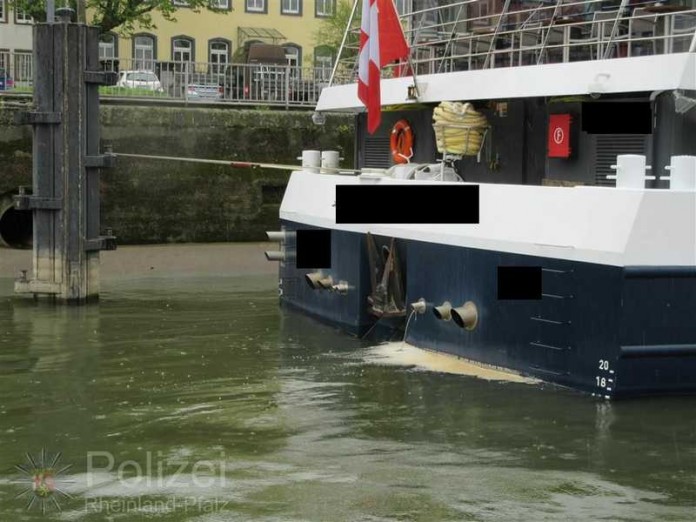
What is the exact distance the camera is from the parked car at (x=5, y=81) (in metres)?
27.6

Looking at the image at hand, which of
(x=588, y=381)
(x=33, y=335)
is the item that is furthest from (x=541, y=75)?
(x=33, y=335)

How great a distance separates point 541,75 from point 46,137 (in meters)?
7.75

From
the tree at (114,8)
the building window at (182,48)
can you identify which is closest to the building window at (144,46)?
the building window at (182,48)

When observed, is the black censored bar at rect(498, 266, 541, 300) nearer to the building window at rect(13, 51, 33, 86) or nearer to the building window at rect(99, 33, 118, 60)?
the building window at rect(13, 51, 33, 86)

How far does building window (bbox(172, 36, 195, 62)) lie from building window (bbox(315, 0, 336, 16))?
503 cm

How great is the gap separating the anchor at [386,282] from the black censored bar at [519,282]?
2473 mm

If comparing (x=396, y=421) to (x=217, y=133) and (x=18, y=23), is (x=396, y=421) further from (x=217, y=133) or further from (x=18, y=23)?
(x=18, y=23)

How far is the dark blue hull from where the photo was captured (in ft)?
37.9

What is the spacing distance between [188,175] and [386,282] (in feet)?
37.2

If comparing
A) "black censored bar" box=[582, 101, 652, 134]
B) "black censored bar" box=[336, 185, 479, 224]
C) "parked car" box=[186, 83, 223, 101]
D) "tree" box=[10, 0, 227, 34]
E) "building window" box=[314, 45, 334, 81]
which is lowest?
"black censored bar" box=[336, 185, 479, 224]

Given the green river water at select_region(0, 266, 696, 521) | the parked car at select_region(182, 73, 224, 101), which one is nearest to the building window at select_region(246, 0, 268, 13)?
the parked car at select_region(182, 73, 224, 101)

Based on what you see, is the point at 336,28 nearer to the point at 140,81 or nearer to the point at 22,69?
the point at 140,81

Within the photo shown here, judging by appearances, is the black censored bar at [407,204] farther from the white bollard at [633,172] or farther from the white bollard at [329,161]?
the white bollard at [329,161]

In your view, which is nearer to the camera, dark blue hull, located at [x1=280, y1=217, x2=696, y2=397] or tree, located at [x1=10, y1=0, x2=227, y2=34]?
dark blue hull, located at [x1=280, y1=217, x2=696, y2=397]
